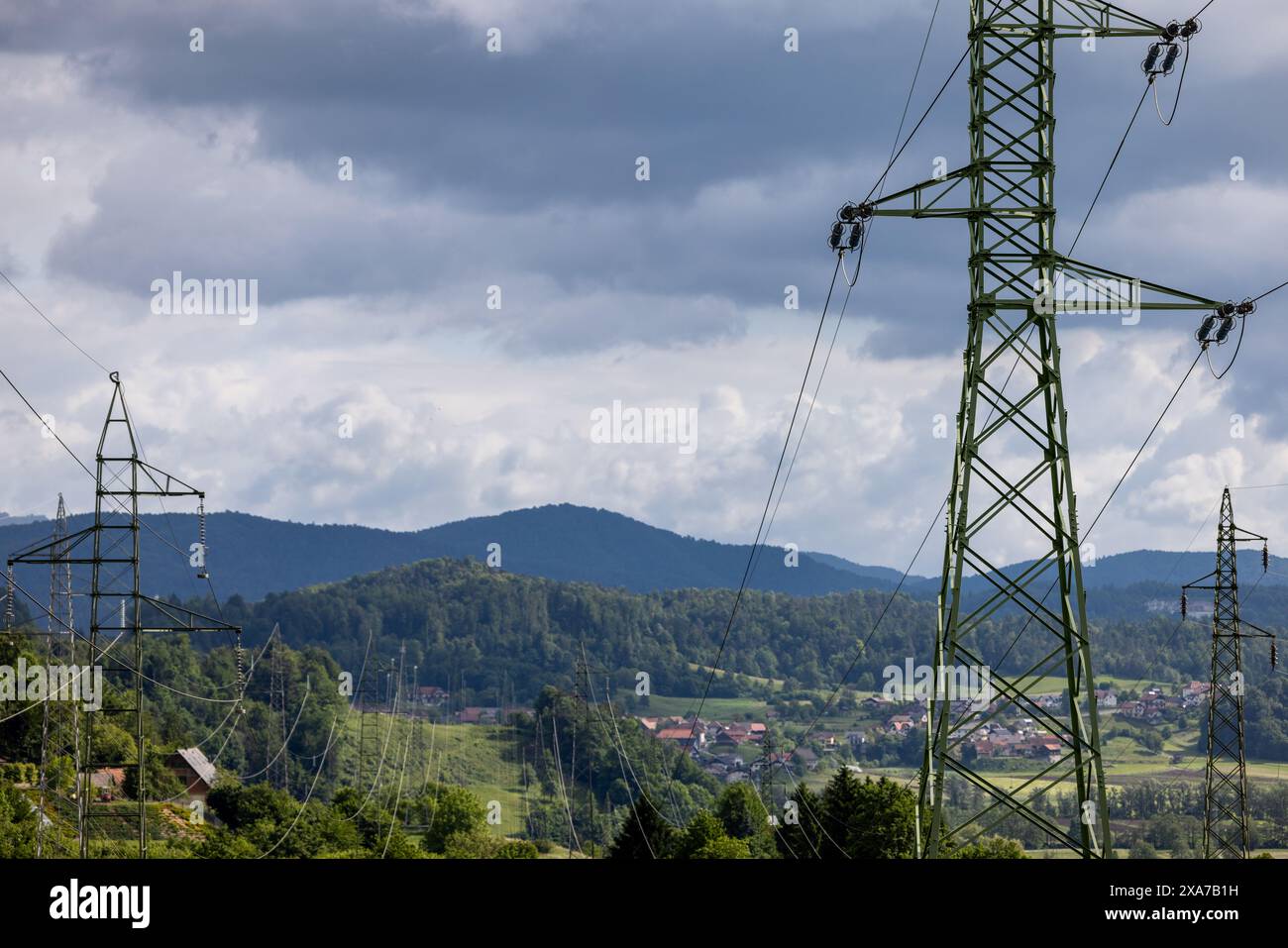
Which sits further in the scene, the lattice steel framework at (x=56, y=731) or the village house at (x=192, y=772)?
the village house at (x=192, y=772)

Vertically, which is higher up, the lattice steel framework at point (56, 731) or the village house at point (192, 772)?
the lattice steel framework at point (56, 731)

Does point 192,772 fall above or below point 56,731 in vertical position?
below

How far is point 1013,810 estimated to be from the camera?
31.6 metres

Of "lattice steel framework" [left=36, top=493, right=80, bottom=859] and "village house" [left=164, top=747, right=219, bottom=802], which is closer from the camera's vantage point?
"lattice steel framework" [left=36, top=493, right=80, bottom=859]

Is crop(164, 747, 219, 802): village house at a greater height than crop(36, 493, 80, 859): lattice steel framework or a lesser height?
lesser

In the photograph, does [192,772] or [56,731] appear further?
[192,772]
